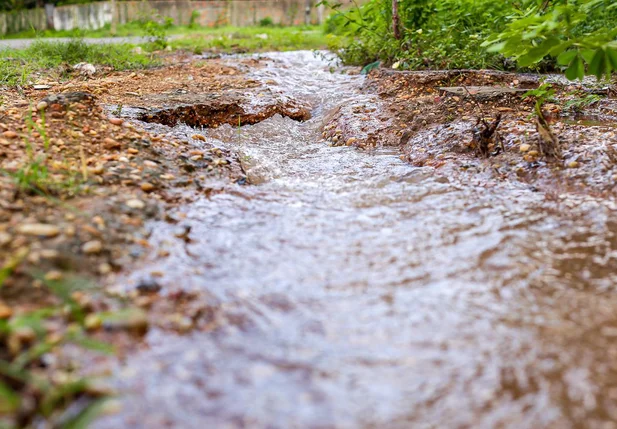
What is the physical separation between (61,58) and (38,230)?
4699 millimetres

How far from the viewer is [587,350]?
156 cm

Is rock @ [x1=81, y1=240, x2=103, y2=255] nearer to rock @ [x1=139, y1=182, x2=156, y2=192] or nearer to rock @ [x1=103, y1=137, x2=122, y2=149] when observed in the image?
rock @ [x1=139, y1=182, x2=156, y2=192]

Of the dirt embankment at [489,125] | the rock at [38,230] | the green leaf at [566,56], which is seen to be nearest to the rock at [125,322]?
the rock at [38,230]

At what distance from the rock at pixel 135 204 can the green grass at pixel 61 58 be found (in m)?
3.08

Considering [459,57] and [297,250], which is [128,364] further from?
[459,57]

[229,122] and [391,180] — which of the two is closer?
[391,180]

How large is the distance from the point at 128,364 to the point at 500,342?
117 cm

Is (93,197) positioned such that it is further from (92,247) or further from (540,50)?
(540,50)

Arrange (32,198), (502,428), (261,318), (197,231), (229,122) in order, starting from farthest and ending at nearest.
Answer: (229,122) → (197,231) → (32,198) → (261,318) → (502,428)

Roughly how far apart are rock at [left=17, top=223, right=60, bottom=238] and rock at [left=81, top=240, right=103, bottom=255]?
12 centimetres

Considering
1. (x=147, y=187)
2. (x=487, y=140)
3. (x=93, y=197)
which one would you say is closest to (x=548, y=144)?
(x=487, y=140)

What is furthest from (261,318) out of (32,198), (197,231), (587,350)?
(32,198)

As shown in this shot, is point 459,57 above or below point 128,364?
above

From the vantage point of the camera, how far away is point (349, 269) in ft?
6.71
